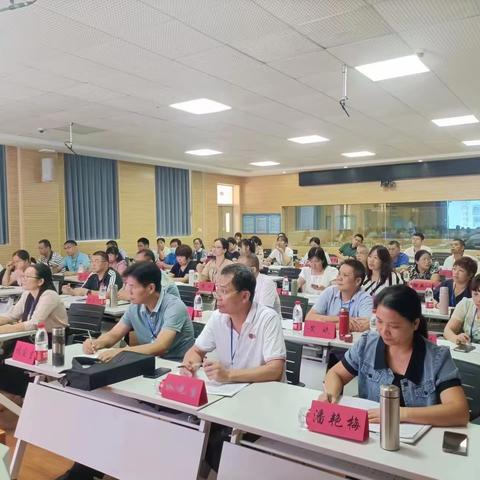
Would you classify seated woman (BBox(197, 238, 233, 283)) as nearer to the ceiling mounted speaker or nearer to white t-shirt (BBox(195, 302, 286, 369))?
white t-shirt (BBox(195, 302, 286, 369))

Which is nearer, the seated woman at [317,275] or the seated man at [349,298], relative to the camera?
the seated man at [349,298]

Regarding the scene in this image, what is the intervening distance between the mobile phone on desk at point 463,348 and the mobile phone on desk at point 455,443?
1388 mm

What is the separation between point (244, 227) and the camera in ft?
45.2

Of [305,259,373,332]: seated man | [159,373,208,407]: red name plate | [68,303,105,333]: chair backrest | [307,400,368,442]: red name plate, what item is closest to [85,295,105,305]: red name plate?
[68,303,105,333]: chair backrest

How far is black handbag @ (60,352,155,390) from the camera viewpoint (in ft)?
7.22

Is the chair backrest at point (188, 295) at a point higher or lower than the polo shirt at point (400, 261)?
lower

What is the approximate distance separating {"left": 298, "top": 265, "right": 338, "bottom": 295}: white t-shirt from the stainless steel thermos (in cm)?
364

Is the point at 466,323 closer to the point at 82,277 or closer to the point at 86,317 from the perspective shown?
the point at 86,317

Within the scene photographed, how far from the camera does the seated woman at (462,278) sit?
423 cm

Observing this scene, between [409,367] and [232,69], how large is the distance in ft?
10.6

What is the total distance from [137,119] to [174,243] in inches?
162

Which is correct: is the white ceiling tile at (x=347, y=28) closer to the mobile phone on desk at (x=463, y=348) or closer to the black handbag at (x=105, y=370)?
the mobile phone on desk at (x=463, y=348)

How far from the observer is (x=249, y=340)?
2473 mm

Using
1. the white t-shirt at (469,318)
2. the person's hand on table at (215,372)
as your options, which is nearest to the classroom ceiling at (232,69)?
the white t-shirt at (469,318)
